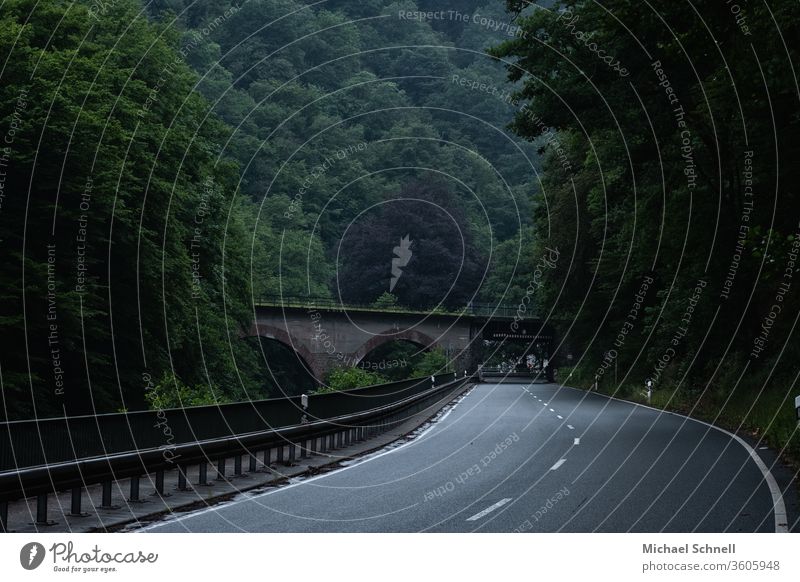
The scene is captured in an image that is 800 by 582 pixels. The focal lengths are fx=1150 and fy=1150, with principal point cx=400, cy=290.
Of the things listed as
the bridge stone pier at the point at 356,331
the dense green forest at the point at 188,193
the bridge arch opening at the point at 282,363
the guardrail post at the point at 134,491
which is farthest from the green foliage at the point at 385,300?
the guardrail post at the point at 134,491

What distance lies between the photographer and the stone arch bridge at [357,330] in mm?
90062

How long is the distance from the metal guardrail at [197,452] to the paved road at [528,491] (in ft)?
3.48

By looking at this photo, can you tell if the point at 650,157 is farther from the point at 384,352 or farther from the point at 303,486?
the point at 384,352

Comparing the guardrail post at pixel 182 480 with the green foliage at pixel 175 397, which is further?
the green foliage at pixel 175 397

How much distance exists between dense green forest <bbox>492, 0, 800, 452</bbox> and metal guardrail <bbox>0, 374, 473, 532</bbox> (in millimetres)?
8701

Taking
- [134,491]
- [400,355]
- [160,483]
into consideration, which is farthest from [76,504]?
[400,355]

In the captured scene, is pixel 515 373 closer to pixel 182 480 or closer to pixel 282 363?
pixel 282 363

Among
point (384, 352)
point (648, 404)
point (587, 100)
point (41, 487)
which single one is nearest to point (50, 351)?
point (587, 100)

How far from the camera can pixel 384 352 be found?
106250 mm

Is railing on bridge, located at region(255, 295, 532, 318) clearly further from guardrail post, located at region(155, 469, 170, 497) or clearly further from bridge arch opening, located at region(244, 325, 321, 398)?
guardrail post, located at region(155, 469, 170, 497)

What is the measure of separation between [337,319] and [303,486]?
78044 millimetres

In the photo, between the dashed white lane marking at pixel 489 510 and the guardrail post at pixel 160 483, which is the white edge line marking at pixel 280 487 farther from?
the dashed white lane marking at pixel 489 510

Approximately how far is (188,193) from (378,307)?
5119 centimetres

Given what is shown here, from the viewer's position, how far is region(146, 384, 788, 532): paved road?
12.6 m
